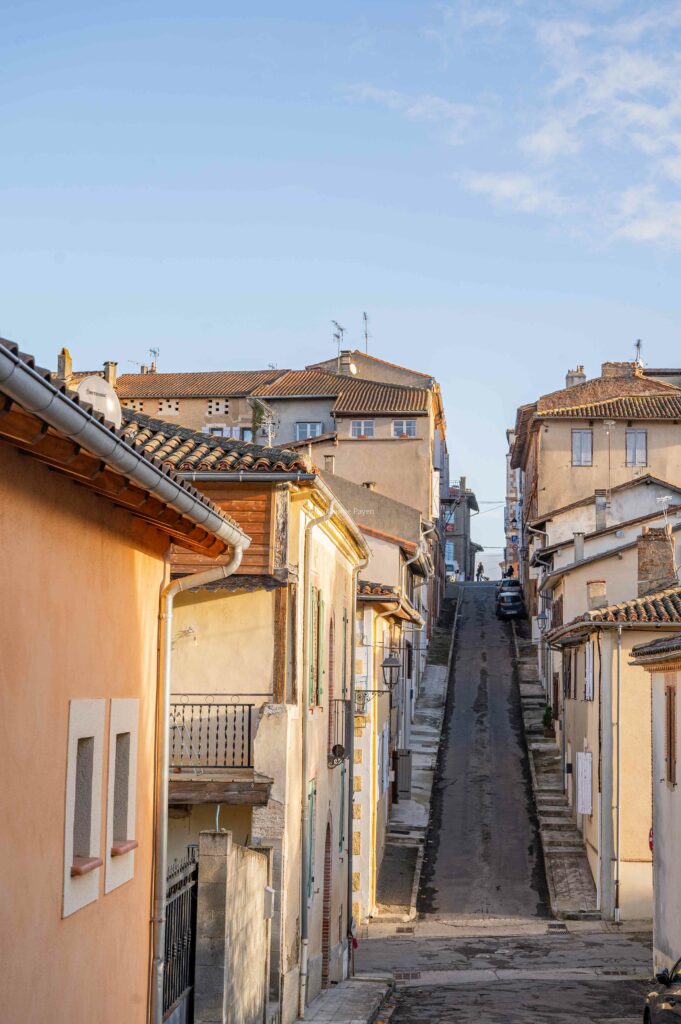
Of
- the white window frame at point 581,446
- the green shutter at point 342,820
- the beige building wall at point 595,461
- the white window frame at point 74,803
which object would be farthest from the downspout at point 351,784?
the white window frame at point 581,446

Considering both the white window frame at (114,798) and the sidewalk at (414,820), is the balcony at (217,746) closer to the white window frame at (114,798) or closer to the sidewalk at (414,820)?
the white window frame at (114,798)

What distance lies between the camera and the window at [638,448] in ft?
178

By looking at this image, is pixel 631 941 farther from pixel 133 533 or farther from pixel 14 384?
pixel 14 384

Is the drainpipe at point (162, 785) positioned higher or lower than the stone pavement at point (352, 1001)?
higher

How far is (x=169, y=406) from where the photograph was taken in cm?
6244

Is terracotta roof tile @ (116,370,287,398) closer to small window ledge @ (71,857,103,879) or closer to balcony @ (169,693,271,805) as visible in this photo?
balcony @ (169,693,271,805)

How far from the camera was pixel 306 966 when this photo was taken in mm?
18422

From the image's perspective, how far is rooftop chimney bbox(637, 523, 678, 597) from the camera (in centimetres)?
3391

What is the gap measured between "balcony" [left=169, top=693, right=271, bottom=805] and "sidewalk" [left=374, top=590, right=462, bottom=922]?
13810mm

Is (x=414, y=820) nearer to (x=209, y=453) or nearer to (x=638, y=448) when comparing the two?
(x=209, y=453)

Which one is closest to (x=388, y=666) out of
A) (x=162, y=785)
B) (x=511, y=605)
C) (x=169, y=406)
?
(x=162, y=785)

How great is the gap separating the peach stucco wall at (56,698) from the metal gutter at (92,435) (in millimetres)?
454

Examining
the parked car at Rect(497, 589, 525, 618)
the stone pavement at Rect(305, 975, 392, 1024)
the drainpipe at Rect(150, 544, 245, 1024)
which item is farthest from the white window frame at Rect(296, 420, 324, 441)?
the drainpipe at Rect(150, 544, 245, 1024)

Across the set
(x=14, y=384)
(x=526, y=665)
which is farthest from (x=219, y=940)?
(x=526, y=665)
